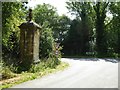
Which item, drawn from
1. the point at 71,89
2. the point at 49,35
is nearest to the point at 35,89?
the point at 71,89

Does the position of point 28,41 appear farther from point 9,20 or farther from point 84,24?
point 84,24

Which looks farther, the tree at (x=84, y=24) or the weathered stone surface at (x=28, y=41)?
the tree at (x=84, y=24)

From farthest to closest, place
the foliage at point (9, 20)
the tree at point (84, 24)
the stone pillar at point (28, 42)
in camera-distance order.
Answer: the tree at point (84, 24) → the stone pillar at point (28, 42) → the foliage at point (9, 20)

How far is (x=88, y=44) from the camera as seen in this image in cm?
4891

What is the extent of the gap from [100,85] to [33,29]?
29.9ft

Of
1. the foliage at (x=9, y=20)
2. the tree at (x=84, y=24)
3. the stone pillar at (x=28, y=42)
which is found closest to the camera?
the foliage at (x=9, y=20)

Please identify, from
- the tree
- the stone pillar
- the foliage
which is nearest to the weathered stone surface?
the stone pillar

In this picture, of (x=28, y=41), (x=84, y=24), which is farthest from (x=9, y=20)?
(x=84, y=24)

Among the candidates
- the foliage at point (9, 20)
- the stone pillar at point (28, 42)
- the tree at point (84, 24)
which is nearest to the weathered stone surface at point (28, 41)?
the stone pillar at point (28, 42)

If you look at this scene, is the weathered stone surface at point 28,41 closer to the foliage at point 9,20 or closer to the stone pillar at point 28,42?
the stone pillar at point 28,42

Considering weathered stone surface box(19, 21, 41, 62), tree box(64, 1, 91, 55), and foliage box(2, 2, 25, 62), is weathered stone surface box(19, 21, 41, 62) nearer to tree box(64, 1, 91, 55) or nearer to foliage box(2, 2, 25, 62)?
foliage box(2, 2, 25, 62)

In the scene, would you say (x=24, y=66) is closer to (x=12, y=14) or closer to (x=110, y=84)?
(x=12, y=14)

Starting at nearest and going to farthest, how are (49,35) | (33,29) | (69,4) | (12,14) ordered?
(12,14), (33,29), (49,35), (69,4)

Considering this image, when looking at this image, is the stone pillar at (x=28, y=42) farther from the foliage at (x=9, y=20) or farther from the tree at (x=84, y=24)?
the tree at (x=84, y=24)
